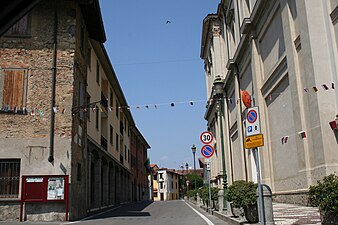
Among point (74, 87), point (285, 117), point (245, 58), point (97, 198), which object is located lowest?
point (97, 198)

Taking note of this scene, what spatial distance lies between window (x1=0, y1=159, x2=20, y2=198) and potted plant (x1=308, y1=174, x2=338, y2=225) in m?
12.8

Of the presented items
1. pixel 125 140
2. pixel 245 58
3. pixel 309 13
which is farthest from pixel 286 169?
pixel 125 140

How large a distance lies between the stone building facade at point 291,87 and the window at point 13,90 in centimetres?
862

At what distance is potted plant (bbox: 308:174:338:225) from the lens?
233 inches

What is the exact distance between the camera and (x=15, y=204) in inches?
600

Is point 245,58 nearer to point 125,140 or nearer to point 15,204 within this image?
point 15,204

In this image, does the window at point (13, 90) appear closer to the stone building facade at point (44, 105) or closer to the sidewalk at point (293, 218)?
the stone building facade at point (44, 105)

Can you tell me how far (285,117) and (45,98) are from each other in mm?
10907

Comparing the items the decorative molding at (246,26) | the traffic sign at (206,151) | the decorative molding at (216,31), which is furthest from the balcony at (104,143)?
the decorative molding at (216,31)

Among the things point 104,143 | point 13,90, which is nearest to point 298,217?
point 13,90

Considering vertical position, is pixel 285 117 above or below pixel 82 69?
below

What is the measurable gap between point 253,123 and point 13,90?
12.4 m

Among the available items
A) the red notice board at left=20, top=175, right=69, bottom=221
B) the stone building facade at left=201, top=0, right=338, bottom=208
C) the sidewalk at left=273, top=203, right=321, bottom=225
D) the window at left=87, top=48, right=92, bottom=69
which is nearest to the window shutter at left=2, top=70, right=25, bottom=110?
the red notice board at left=20, top=175, right=69, bottom=221

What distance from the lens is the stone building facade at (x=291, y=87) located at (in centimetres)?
1288
